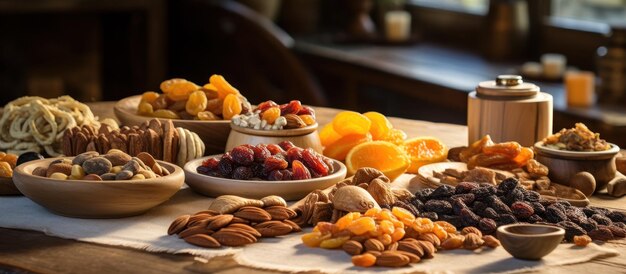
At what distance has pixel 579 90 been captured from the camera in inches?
171

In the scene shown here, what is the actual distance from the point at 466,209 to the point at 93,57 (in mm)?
4292

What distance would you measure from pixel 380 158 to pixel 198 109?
20.7 inches

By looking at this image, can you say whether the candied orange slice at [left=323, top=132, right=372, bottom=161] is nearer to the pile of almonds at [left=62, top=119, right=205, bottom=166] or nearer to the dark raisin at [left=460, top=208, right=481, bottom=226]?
the pile of almonds at [left=62, top=119, right=205, bottom=166]

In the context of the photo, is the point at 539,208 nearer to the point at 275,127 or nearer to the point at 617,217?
the point at 617,217

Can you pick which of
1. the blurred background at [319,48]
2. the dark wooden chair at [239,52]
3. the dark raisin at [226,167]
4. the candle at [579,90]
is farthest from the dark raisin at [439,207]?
the dark wooden chair at [239,52]

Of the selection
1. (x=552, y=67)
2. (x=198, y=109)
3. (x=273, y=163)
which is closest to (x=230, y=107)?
(x=198, y=109)

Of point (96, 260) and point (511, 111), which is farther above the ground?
point (511, 111)

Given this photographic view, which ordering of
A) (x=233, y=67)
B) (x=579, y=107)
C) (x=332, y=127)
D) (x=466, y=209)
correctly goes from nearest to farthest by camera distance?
(x=466, y=209)
(x=332, y=127)
(x=579, y=107)
(x=233, y=67)

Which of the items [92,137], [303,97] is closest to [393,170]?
[92,137]

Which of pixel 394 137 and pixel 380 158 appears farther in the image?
pixel 394 137

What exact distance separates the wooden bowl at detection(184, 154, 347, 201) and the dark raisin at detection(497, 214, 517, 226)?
1.32ft

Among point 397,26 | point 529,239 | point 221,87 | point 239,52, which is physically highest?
point 221,87

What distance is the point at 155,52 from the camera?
627cm

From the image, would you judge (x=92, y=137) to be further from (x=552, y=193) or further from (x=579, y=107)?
(x=579, y=107)
